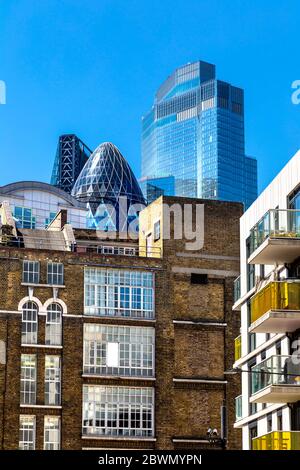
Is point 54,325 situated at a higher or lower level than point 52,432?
higher

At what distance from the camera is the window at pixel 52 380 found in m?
98.0

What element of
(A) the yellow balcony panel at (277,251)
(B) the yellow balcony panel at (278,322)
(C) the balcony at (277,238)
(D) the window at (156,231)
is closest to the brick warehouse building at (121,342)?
(D) the window at (156,231)

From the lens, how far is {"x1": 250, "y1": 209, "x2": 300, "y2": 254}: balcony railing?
61562 millimetres

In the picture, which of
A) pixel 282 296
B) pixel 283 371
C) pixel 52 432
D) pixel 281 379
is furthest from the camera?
pixel 52 432

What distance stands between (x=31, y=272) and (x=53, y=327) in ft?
14.8

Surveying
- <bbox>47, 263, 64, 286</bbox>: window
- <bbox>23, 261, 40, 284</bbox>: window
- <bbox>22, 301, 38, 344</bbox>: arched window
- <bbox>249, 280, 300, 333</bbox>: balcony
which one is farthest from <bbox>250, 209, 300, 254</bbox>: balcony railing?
<bbox>23, 261, 40, 284</bbox>: window

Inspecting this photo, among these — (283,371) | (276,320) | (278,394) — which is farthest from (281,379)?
(276,320)

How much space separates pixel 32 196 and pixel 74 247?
30.2m

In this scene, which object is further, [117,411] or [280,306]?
[117,411]

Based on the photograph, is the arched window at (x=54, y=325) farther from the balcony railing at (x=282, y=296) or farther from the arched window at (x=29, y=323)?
the balcony railing at (x=282, y=296)

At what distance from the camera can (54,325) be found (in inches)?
3937

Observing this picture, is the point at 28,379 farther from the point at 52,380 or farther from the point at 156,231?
the point at 156,231

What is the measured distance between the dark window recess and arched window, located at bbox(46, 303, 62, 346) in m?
10.8
